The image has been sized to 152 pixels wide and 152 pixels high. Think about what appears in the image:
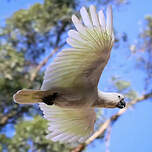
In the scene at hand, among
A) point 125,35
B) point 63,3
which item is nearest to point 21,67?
point 63,3

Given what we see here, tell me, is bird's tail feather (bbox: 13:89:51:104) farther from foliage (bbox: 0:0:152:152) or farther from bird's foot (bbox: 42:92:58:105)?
foliage (bbox: 0:0:152:152)

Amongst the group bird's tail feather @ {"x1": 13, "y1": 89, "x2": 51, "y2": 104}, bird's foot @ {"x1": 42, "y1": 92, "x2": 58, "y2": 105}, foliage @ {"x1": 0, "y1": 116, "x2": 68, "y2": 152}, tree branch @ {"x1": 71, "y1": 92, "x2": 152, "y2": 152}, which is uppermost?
bird's tail feather @ {"x1": 13, "y1": 89, "x2": 51, "y2": 104}

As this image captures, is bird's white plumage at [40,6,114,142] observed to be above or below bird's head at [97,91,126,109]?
above

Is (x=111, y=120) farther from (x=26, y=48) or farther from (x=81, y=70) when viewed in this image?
(x=81, y=70)

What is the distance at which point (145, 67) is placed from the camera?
26.8ft

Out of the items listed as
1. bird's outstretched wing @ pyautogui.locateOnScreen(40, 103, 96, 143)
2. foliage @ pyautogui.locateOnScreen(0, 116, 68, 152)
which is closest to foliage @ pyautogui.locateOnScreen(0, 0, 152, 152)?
foliage @ pyautogui.locateOnScreen(0, 116, 68, 152)

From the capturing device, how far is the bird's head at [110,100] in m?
2.27

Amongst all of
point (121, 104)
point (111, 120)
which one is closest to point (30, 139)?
point (111, 120)

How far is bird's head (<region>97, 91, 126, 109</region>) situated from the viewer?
2.27 metres

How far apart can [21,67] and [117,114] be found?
7.24ft

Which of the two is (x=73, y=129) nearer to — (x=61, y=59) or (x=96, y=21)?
(x=61, y=59)

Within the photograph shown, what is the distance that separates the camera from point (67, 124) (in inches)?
103

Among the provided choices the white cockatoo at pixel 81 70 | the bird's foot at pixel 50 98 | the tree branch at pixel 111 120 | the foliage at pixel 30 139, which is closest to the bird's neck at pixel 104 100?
the white cockatoo at pixel 81 70

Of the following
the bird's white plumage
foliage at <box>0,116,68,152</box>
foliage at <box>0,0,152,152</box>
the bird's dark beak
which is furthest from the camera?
foliage at <box>0,0,152,152</box>
